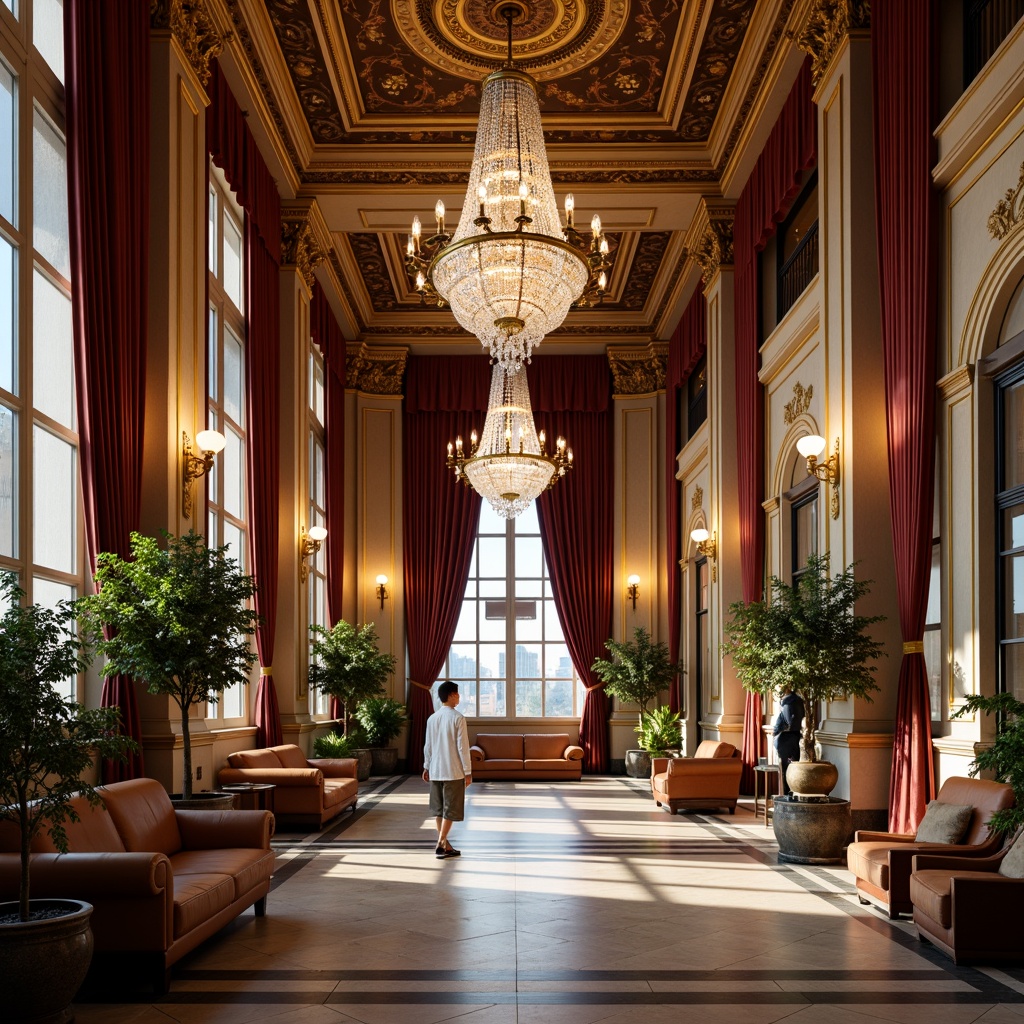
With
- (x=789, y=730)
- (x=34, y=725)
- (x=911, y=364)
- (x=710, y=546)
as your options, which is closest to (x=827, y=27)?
(x=911, y=364)

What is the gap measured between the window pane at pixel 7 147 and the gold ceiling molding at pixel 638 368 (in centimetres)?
1259

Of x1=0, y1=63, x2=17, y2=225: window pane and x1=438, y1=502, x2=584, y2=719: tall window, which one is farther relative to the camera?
x1=438, y1=502, x2=584, y2=719: tall window

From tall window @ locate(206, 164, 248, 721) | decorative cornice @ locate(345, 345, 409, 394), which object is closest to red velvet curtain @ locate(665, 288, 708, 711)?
decorative cornice @ locate(345, 345, 409, 394)

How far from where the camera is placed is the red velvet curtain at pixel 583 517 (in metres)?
17.7

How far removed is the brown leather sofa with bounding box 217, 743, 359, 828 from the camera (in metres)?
9.66

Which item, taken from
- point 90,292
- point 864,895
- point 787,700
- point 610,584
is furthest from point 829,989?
point 610,584

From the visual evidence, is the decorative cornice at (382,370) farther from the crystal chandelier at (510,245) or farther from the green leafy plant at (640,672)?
the crystal chandelier at (510,245)

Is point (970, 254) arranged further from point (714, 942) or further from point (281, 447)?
point (281, 447)

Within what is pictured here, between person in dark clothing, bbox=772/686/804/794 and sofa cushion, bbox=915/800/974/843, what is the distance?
2.74 m

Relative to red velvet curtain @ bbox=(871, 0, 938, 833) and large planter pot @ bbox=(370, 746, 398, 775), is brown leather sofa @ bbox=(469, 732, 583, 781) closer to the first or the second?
large planter pot @ bbox=(370, 746, 398, 775)

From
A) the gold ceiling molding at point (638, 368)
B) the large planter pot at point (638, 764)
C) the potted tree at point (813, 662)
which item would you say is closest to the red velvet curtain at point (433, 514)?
the gold ceiling molding at point (638, 368)

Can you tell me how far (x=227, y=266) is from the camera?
11.0 metres

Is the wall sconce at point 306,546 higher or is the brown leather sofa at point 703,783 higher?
the wall sconce at point 306,546

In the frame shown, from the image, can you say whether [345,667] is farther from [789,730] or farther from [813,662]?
[813,662]
